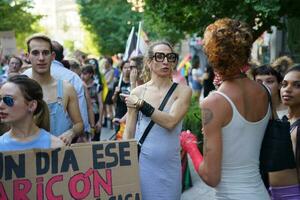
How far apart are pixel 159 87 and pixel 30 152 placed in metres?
1.23

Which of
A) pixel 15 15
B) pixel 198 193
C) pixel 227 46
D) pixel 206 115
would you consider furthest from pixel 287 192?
pixel 15 15

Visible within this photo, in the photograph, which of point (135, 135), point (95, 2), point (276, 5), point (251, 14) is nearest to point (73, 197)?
point (135, 135)

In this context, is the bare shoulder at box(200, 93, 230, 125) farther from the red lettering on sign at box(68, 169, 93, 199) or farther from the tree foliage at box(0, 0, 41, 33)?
the tree foliage at box(0, 0, 41, 33)

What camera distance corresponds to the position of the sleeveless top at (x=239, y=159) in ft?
9.15

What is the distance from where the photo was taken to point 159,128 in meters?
3.81

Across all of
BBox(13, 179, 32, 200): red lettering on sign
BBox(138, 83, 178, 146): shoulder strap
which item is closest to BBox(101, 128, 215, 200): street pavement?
BBox(138, 83, 178, 146): shoulder strap

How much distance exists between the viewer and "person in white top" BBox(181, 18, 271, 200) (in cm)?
277

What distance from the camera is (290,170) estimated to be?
3.06 metres

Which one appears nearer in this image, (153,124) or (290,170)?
(290,170)

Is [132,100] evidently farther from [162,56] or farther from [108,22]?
[108,22]

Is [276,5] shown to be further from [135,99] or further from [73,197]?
[73,197]

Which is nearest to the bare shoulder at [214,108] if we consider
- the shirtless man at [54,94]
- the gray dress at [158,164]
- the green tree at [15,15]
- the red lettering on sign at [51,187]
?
the red lettering on sign at [51,187]

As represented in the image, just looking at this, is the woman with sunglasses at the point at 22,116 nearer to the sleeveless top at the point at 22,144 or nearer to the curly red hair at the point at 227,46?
the sleeveless top at the point at 22,144

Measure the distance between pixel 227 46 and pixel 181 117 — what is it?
1137 millimetres
